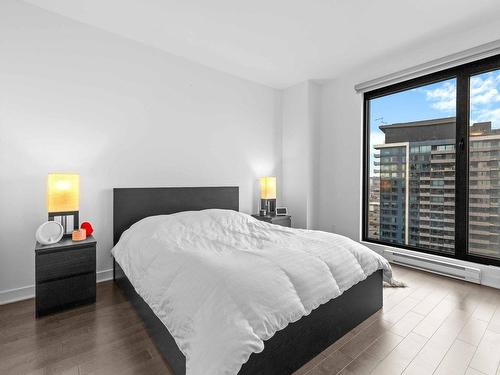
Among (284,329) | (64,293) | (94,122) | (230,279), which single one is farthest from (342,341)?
(94,122)

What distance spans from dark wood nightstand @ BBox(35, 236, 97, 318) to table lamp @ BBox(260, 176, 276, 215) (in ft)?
7.39

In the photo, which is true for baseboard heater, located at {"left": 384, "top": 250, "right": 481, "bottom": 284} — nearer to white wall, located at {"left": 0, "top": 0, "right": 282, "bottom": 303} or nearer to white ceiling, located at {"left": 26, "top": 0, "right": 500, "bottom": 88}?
white wall, located at {"left": 0, "top": 0, "right": 282, "bottom": 303}

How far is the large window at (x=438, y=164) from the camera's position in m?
2.65

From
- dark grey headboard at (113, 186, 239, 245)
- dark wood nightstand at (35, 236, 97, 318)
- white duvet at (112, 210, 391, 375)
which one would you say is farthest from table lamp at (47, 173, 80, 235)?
white duvet at (112, 210, 391, 375)

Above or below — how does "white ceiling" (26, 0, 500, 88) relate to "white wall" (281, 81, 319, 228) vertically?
above

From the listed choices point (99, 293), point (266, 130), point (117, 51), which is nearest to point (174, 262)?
point (99, 293)

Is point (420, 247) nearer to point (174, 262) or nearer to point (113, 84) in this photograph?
point (174, 262)

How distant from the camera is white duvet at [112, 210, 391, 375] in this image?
110 cm

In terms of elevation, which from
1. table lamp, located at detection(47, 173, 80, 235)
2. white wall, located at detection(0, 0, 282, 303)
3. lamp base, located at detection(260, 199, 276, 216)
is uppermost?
white wall, located at detection(0, 0, 282, 303)

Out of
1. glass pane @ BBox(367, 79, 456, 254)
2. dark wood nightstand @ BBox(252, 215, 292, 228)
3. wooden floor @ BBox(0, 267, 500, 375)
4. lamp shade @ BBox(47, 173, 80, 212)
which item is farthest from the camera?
dark wood nightstand @ BBox(252, 215, 292, 228)

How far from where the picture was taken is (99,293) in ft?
7.81

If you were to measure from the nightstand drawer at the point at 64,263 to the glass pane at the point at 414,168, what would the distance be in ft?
11.1

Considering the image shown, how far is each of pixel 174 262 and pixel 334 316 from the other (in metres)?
1.08

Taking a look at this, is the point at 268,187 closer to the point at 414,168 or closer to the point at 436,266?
the point at 414,168
